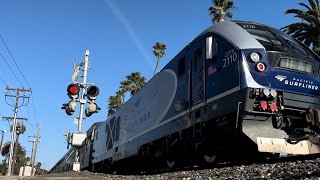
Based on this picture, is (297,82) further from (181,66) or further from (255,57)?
(181,66)

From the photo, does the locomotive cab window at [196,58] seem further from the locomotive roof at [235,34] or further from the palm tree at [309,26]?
the palm tree at [309,26]

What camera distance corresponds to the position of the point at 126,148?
52.4 feet

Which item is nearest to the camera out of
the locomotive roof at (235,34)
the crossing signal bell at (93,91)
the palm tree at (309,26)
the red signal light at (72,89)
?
the locomotive roof at (235,34)

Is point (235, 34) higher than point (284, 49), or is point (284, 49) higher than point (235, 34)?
point (235, 34)

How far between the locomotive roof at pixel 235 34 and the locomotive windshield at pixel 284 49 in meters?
0.22

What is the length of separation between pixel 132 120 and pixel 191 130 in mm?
6533

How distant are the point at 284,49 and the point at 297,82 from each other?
2.92ft

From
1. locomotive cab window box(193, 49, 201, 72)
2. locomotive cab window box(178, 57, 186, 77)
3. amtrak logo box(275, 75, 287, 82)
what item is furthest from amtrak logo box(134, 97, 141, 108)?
amtrak logo box(275, 75, 287, 82)

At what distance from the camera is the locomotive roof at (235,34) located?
27.8 feet

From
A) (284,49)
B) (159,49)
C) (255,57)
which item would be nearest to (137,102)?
(284,49)

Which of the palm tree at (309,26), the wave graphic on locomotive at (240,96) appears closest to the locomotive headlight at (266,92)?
the wave graphic on locomotive at (240,96)

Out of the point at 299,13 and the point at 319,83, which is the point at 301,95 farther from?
the point at 299,13

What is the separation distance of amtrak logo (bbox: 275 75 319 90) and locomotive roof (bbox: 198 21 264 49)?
0.86m

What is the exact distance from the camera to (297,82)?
27.7 ft
